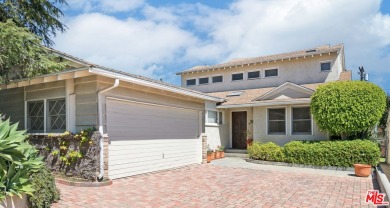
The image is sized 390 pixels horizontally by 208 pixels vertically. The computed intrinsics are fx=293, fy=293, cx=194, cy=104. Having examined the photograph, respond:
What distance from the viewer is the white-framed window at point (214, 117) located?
53.4ft

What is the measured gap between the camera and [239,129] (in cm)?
1778

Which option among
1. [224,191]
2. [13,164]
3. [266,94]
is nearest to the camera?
[13,164]

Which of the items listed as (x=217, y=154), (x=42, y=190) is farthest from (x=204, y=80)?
(x=42, y=190)

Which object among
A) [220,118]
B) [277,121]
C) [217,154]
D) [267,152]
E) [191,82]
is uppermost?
[191,82]

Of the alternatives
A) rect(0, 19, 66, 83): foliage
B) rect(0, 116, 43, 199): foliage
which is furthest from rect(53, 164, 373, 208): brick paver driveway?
rect(0, 19, 66, 83): foliage

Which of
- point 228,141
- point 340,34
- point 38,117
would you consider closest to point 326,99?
point 228,141

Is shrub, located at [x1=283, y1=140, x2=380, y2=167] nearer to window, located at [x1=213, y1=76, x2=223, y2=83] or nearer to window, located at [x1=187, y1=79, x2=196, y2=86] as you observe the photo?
window, located at [x1=213, y1=76, x2=223, y2=83]

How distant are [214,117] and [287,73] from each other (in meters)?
6.17

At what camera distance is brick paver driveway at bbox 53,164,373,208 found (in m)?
6.73

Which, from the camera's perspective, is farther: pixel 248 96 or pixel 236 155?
pixel 248 96

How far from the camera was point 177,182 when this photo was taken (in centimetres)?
919

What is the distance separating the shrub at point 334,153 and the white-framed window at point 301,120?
5.42ft

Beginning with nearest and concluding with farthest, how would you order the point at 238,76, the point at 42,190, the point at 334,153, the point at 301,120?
→ 1. the point at 42,190
2. the point at 334,153
3. the point at 301,120
4. the point at 238,76

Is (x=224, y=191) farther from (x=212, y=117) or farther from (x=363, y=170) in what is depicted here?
(x=212, y=117)
